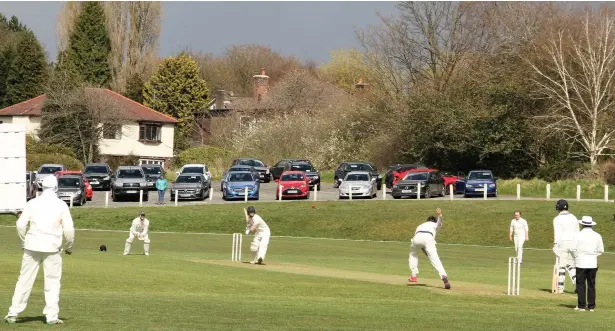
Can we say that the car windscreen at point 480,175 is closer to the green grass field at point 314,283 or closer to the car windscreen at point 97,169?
the green grass field at point 314,283

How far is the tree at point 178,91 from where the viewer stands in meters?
109

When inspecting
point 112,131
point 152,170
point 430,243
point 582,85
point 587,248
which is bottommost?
point 430,243

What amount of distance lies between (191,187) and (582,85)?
89.4 feet

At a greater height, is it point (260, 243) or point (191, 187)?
point (191, 187)

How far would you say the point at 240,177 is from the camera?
6400 centimetres

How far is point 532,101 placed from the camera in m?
75.9

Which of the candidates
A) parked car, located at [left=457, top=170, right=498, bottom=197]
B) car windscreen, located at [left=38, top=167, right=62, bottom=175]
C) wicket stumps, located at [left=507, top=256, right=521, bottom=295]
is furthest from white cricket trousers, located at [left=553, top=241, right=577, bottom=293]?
car windscreen, located at [left=38, top=167, right=62, bottom=175]

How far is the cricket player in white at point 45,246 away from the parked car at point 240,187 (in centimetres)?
4742

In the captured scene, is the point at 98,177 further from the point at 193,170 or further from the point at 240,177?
the point at 240,177

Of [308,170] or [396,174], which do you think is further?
[308,170]

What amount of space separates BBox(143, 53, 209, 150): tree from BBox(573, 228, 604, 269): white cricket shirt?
88.3 metres

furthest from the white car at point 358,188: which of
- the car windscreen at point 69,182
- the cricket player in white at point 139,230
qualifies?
the cricket player in white at point 139,230

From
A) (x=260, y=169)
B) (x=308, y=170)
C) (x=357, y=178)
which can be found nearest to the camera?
(x=357, y=178)

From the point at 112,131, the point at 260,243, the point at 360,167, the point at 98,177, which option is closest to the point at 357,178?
the point at 360,167
